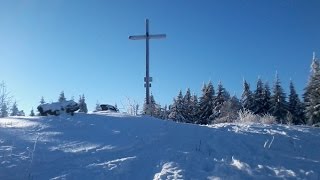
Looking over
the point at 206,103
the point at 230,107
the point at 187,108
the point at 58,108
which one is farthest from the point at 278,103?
the point at 58,108

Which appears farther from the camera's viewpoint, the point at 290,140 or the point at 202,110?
the point at 202,110

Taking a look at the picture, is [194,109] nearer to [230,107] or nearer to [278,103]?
[230,107]

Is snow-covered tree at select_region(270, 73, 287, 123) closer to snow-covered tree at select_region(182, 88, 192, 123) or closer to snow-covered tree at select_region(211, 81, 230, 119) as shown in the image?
snow-covered tree at select_region(211, 81, 230, 119)

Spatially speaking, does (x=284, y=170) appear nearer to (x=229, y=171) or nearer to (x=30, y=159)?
(x=229, y=171)

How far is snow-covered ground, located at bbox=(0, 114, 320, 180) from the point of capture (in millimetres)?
8859

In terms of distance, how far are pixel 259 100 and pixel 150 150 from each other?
1840 inches

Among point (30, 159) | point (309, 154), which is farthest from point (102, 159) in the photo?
point (309, 154)

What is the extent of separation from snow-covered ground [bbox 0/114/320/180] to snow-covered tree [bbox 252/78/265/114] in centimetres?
4179

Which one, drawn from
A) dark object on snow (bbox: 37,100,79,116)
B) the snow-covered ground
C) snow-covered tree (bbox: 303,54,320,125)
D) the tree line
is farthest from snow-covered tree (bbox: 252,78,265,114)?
the snow-covered ground

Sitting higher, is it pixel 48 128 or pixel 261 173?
pixel 48 128

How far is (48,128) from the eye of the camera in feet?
43.1

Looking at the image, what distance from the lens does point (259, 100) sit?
55094 millimetres

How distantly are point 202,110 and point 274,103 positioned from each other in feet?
32.8

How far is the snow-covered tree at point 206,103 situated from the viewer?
5520cm
